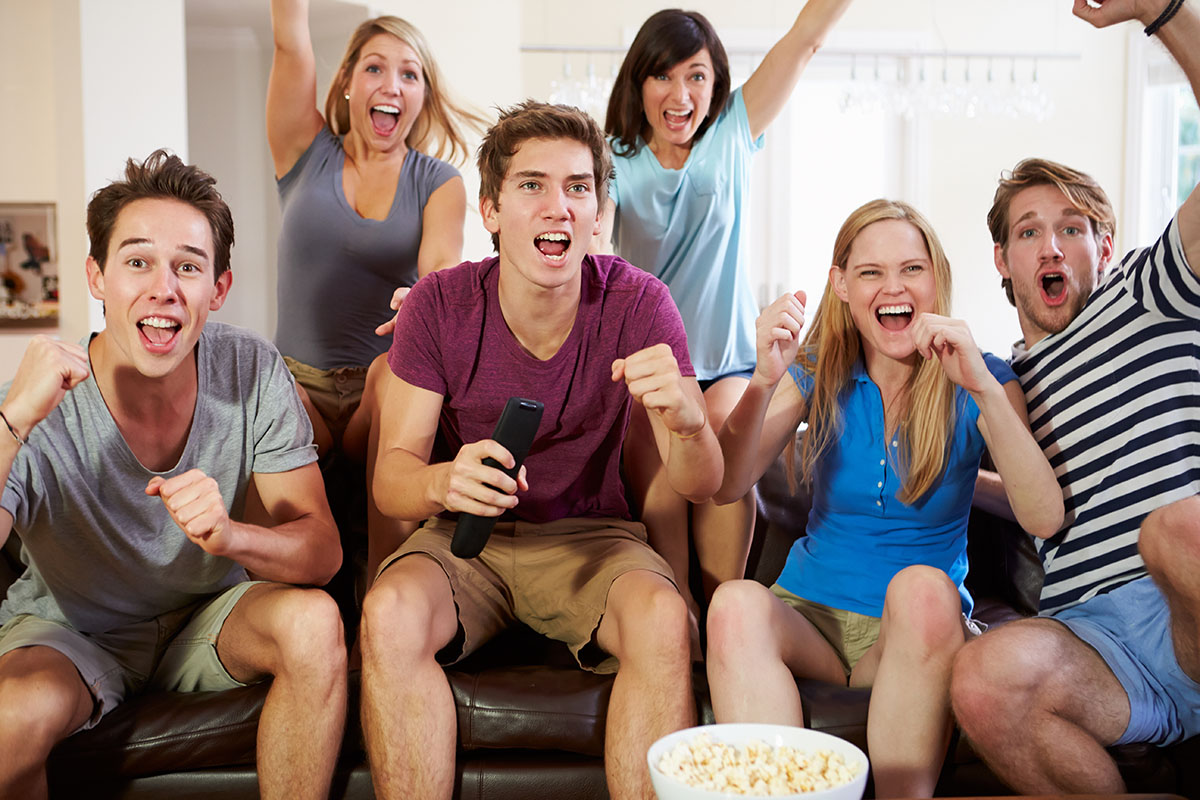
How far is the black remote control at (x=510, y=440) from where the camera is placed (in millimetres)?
1421

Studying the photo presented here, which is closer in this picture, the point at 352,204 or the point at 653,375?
the point at 653,375

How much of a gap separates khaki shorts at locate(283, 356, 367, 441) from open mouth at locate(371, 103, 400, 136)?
0.58 metres

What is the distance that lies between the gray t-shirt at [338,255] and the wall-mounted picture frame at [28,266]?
6.65 feet

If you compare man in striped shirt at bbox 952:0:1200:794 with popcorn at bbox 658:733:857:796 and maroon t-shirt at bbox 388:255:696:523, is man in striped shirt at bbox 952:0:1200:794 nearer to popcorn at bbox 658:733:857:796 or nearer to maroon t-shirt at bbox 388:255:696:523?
popcorn at bbox 658:733:857:796

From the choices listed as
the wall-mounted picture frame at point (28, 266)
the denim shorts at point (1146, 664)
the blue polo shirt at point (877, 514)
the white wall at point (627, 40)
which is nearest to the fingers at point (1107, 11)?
the blue polo shirt at point (877, 514)

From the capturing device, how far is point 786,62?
2.59 metres

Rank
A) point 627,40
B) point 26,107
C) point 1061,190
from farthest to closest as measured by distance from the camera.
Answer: point 627,40 < point 26,107 < point 1061,190

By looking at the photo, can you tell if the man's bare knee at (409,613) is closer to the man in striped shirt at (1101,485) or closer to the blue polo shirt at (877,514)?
the blue polo shirt at (877,514)

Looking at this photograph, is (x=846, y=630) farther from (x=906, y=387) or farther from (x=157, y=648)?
(x=157, y=648)

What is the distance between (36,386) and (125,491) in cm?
30

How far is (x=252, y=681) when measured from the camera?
182 centimetres

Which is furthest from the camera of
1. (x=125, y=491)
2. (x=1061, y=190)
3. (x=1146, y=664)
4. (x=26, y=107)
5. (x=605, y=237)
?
(x=26, y=107)

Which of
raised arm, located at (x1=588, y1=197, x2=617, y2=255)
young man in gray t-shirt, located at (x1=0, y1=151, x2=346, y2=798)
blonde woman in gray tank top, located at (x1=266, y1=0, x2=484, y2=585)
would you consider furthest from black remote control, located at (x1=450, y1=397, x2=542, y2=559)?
blonde woman in gray tank top, located at (x1=266, y1=0, x2=484, y2=585)

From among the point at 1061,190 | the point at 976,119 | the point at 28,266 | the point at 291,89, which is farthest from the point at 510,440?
the point at 976,119
